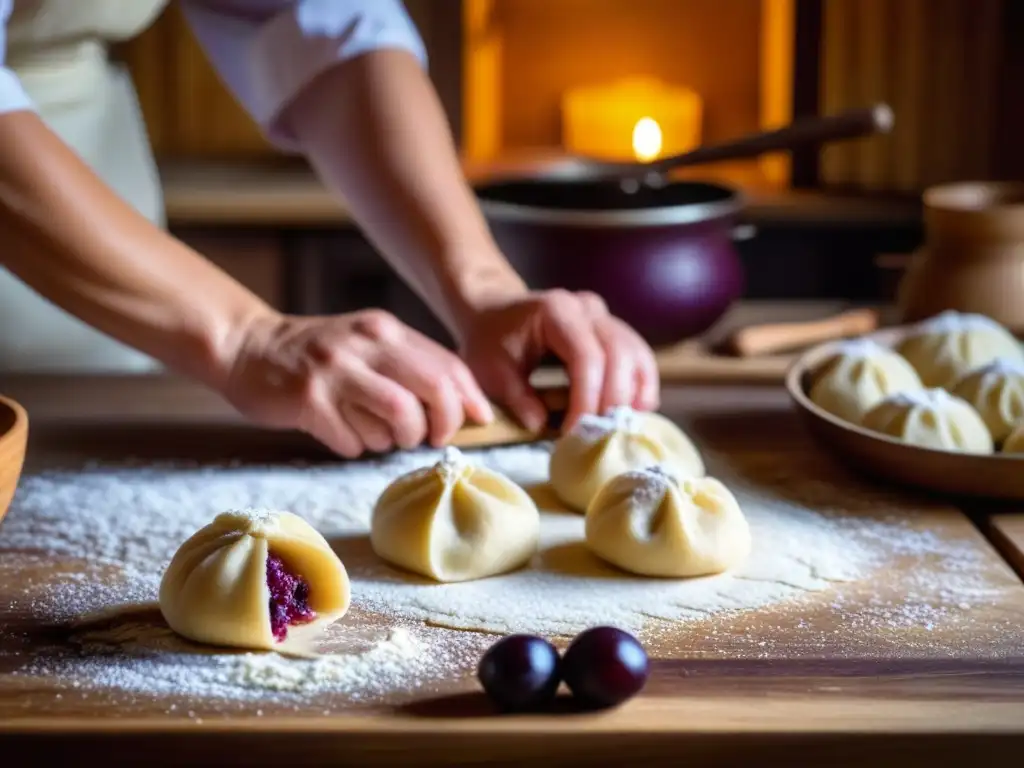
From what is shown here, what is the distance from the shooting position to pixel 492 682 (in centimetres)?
91

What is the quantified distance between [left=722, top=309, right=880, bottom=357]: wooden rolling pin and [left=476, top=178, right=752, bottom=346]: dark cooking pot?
0.18 feet

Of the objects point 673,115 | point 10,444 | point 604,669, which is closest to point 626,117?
point 673,115

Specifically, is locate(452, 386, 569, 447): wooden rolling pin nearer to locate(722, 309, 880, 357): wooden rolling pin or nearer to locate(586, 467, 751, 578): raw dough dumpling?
locate(586, 467, 751, 578): raw dough dumpling

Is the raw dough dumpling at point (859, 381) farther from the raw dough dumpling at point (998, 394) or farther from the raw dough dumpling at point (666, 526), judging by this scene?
the raw dough dumpling at point (666, 526)

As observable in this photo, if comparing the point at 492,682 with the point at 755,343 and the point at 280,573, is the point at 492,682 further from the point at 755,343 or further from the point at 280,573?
the point at 755,343

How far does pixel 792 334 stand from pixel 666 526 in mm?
792

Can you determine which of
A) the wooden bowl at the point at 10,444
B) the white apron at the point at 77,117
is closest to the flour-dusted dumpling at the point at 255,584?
the wooden bowl at the point at 10,444

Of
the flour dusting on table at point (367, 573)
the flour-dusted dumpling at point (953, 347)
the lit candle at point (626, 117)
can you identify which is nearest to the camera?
the flour dusting on table at point (367, 573)

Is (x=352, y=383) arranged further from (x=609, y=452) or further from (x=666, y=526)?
(x=666, y=526)

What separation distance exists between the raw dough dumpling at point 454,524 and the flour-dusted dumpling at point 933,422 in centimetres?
39

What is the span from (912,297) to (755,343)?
21 cm

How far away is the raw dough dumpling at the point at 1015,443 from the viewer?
1354 mm

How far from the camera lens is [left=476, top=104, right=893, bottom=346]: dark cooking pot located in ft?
5.71

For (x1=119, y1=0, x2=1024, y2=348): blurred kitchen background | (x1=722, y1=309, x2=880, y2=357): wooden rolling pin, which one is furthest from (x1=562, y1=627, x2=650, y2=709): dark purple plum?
(x1=119, y1=0, x2=1024, y2=348): blurred kitchen background
